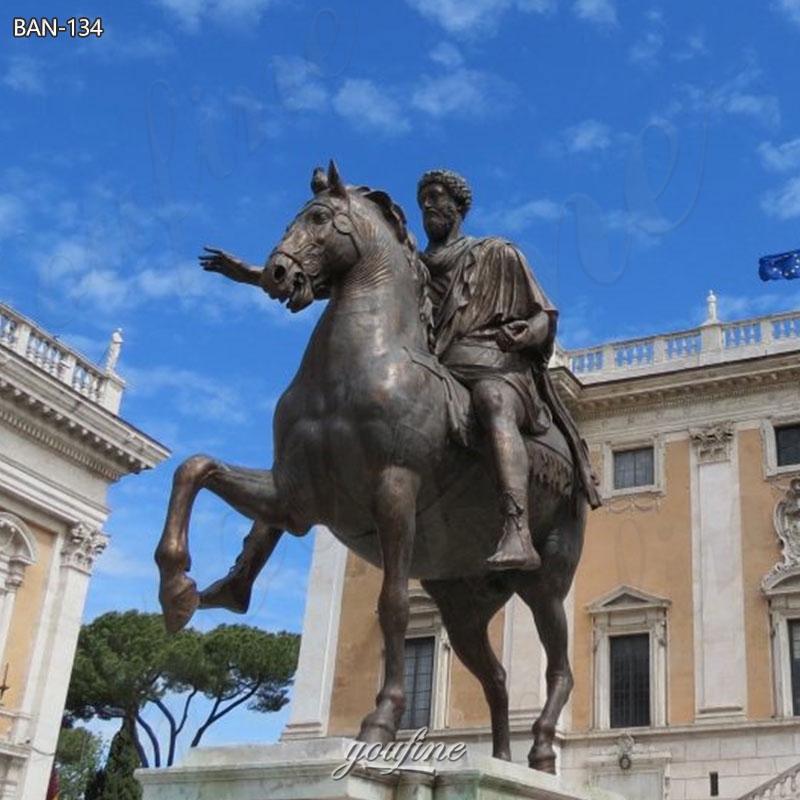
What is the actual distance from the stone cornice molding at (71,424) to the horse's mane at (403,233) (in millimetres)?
18840

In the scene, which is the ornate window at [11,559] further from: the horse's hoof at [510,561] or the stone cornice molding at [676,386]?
the horse's hoof at [510,561]

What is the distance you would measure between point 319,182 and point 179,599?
6.41ft

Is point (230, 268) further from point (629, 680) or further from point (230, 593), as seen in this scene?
point (629, 680)

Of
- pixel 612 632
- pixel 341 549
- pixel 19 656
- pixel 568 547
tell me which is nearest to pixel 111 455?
pixel 19 656

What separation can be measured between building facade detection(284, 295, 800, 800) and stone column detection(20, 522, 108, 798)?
19.9 feet

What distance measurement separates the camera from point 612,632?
87.5 ft

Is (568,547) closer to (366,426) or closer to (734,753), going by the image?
(366,426)

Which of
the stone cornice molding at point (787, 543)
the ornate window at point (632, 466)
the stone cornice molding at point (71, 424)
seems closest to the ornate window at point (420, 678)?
the ornate window at point (632, 466)

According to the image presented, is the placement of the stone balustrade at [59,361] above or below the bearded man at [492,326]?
above

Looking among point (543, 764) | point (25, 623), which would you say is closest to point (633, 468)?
point (25, 623)

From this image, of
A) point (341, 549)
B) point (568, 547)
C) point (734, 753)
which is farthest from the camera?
point (341, 549)

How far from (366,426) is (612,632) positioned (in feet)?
75.0

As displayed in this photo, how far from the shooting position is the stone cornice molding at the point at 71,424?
23422 millimetres

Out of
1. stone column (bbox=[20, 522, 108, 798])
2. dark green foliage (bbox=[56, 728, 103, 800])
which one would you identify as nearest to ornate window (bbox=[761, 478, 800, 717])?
stone column (bbox=[20, 522, 108, 798])
